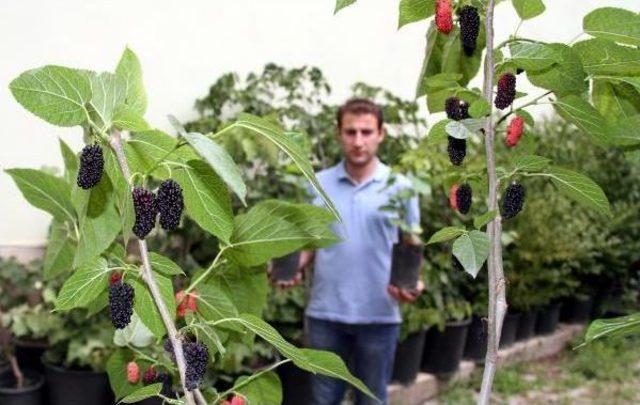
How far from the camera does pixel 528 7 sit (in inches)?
33.6

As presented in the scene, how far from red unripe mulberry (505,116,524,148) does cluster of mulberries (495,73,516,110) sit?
0.29 feet

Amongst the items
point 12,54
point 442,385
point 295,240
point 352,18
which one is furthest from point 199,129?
point 295,240

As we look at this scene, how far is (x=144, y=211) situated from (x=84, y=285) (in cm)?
13

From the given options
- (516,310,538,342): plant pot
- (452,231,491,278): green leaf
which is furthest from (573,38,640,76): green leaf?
(516,310,538,342): plant pot

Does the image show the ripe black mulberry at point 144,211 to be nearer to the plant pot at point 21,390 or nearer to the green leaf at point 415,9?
the green leaf at point 415,9

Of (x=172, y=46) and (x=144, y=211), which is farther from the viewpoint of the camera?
(x=172, y=46)

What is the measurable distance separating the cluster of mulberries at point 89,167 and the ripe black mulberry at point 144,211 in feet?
0.13

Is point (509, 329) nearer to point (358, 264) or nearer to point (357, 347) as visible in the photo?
point (357, 347)

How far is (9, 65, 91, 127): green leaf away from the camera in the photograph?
68 cm

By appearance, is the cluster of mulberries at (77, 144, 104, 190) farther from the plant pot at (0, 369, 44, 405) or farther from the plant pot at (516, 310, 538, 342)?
the plant pot at (516, 310, 538, 342)

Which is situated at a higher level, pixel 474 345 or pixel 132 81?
pixel 132 81

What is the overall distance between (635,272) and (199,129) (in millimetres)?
4509

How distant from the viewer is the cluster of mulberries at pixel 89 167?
0.69 metres

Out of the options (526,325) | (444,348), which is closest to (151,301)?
(444,348)
